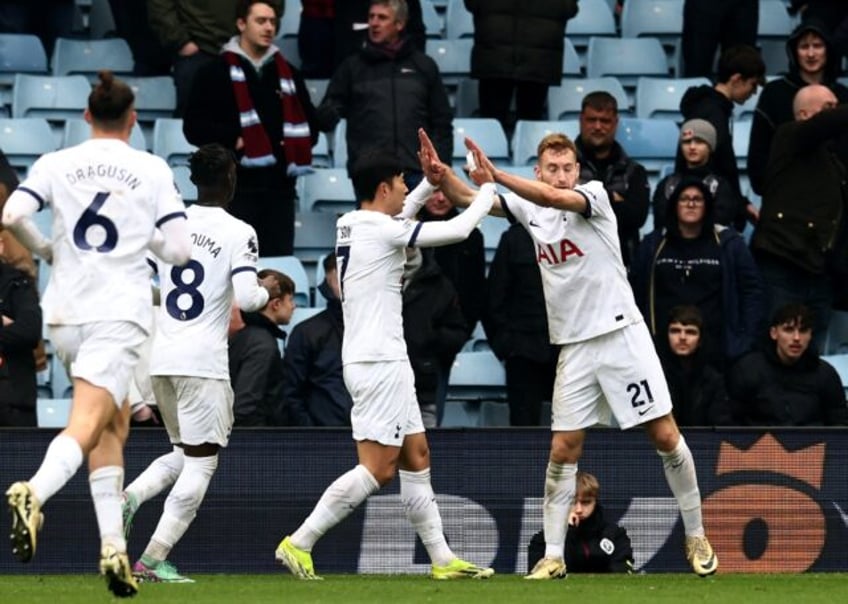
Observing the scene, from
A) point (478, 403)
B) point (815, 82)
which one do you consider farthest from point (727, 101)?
point (478, 403)

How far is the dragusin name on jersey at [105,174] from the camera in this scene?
28.1ft

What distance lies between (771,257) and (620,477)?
9.20 ft

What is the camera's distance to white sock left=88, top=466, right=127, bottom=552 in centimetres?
845

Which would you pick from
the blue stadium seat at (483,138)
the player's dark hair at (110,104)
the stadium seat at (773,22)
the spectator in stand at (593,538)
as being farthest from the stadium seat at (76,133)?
the player's dark hair at (110,104)

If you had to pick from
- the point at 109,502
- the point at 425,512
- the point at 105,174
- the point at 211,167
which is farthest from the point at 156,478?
the point at 105,174

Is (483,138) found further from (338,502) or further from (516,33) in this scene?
(338,502)

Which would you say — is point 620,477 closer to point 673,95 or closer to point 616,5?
point 673,95

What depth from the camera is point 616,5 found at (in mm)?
17547

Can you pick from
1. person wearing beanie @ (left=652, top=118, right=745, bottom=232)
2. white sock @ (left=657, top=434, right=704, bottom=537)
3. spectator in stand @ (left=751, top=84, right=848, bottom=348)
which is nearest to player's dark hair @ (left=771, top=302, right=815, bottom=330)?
spectator in stand @ (left=751, top=84, right=848, bottom=348)

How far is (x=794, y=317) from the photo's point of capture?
12.5 metres

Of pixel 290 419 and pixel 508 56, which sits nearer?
pixel 290 419

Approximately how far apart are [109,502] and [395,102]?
584 centimetres

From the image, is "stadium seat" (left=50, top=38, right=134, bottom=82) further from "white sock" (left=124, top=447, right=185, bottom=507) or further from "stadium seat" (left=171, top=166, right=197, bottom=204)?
"white sock" (left=124, top=447, right=185, bottom=507)

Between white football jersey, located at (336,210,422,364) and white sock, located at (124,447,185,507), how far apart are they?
1009 millimetres
